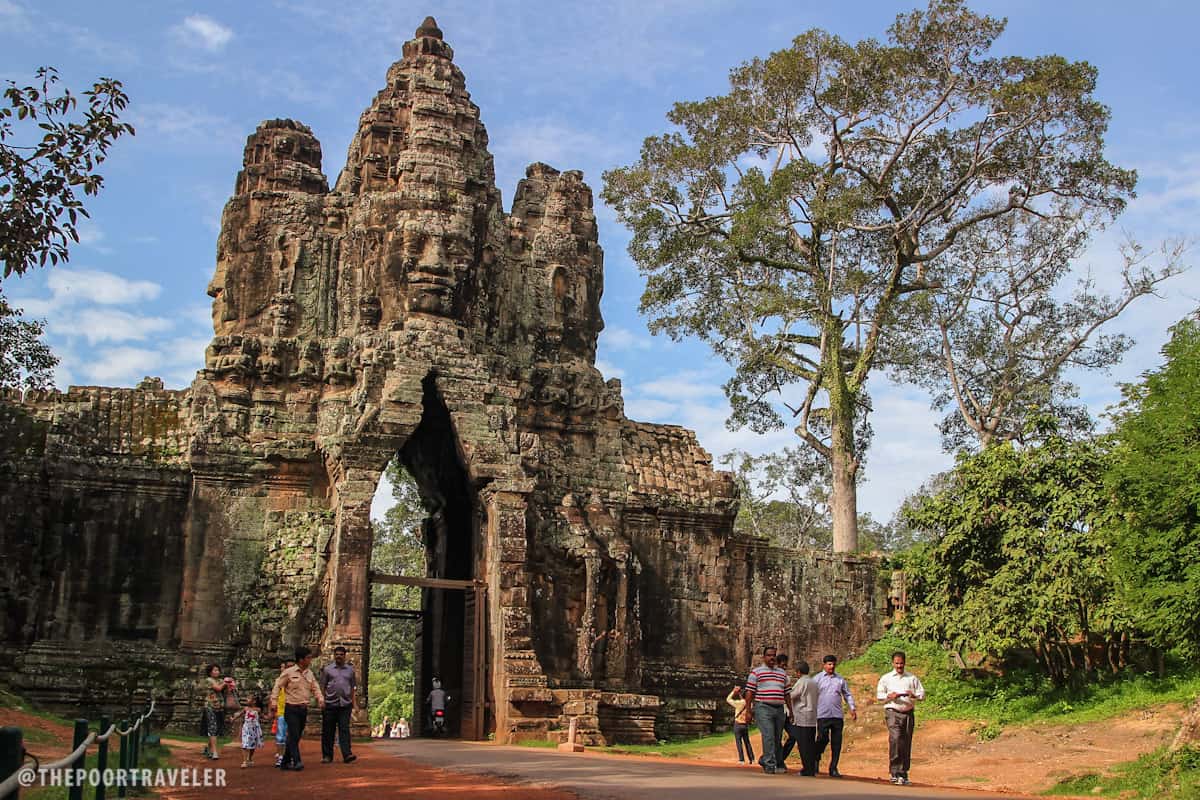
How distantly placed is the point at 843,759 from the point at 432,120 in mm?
12506

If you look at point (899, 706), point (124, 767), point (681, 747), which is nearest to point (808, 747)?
point (899, 706)

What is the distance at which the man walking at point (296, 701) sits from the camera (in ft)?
43.9

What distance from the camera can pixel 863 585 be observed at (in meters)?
26.8

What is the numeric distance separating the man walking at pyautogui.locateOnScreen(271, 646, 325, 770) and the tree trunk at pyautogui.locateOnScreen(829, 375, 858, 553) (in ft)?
55.7

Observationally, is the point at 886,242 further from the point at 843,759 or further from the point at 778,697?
the point at 778,697

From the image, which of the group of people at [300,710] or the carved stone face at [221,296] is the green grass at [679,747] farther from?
the carved stone face at [221,296]

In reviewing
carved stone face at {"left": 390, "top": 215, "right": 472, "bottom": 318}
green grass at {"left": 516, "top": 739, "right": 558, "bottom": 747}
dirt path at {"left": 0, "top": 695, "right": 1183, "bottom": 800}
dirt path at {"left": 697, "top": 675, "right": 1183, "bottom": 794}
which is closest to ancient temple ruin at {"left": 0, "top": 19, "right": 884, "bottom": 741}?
carved stone face at {"left": 390, "top": 215, "right": 472, "bottom": 318}

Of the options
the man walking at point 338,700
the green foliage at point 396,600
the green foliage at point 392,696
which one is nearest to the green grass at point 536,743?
the man walking at point 338,700

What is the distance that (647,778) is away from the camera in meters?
12.2

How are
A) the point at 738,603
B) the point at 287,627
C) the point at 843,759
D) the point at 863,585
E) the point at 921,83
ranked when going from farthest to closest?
1. the point at 921,83
2. the point at 863,585
3. the point at 738,603
4. the point at 287,627
5. the point at 843,759

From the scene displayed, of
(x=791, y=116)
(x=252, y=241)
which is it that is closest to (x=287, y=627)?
(x=252, y=241)

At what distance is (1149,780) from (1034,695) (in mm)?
7357

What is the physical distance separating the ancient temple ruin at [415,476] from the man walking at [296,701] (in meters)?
6.09

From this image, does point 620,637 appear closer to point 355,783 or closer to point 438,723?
point 438,723
